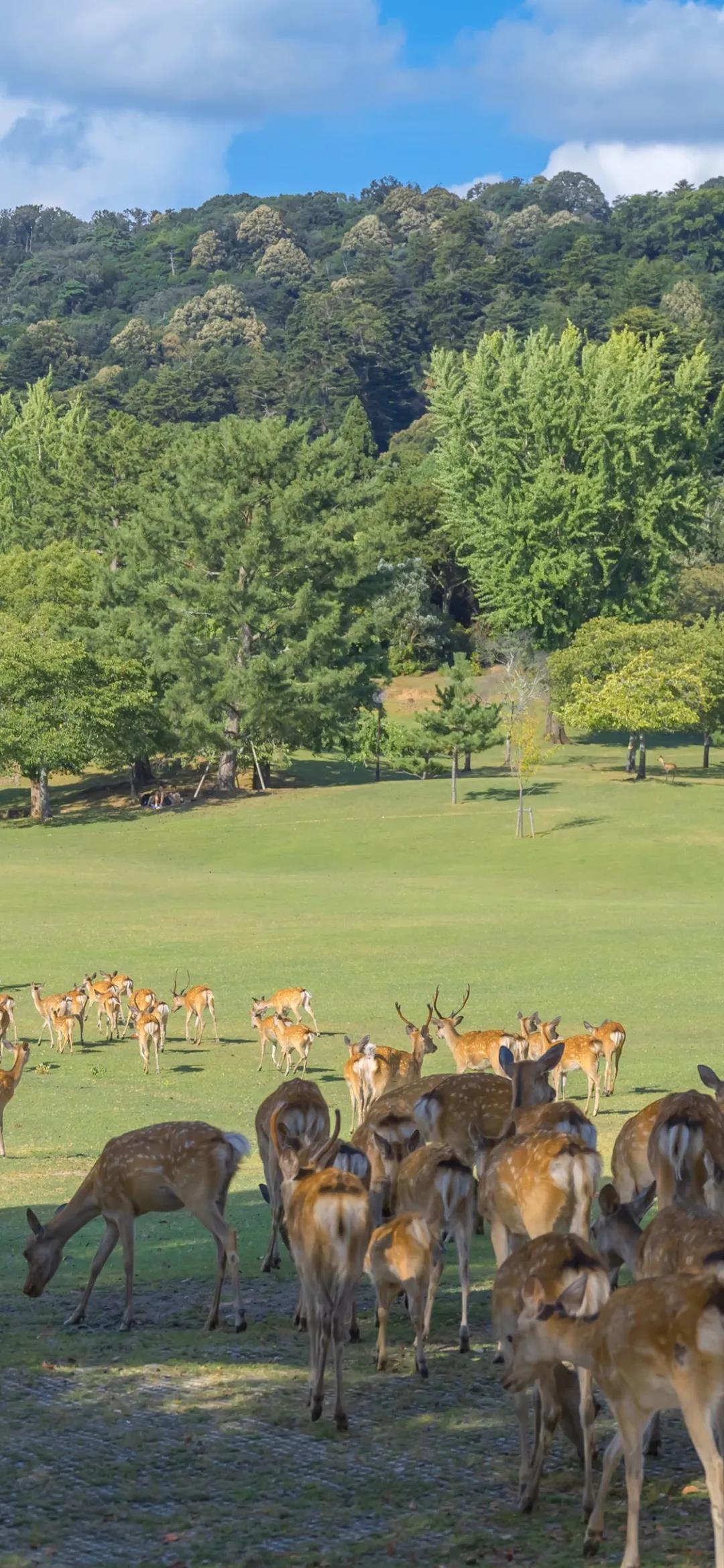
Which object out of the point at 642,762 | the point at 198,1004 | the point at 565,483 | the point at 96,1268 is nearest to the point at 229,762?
the point at 642,762

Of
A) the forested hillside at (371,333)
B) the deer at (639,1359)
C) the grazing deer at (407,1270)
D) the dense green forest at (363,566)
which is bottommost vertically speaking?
the grazing deer at (407,1270)

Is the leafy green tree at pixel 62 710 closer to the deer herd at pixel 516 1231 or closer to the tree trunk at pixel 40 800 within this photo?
the tree trunk at pixel 40 800

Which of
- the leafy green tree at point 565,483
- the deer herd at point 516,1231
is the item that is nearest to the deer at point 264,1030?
the deer herd at point 516,1231

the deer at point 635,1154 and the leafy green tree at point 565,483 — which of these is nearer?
the deer at point 635,1154

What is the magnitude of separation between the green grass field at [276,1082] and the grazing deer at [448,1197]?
50cm

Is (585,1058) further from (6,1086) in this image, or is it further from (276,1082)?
(6,1086)

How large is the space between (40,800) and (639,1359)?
5599 centimetres

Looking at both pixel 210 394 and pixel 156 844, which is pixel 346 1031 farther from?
pixel 210 394

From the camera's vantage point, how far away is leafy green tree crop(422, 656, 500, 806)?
5822 centimetres

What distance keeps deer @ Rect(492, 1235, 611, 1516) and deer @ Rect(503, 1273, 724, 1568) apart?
0.29ft

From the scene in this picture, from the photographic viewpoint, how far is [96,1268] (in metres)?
10.8

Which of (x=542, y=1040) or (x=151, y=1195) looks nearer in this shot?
(x=151, y=1195)

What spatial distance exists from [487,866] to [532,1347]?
131 feet

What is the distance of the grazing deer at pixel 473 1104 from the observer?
12.9 metres
